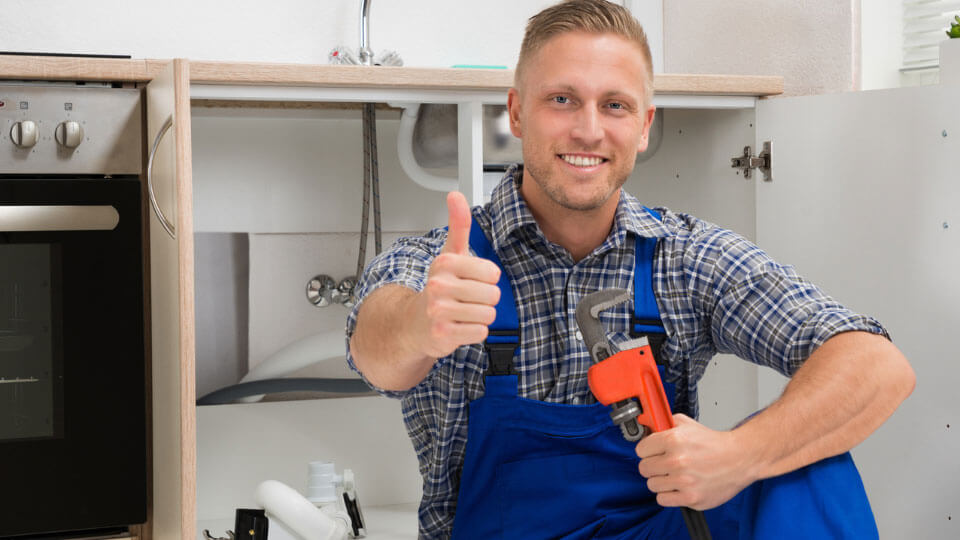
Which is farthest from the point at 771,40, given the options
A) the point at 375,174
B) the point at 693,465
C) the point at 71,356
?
the point at 71,356

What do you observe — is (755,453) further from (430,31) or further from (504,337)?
(430,31)

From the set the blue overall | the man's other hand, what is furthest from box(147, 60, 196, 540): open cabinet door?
the man's other hand

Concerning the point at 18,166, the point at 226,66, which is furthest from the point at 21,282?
the point at 226,66

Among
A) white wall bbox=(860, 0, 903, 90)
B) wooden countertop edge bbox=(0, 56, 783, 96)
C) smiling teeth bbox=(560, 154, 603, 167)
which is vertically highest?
white wall bbox=(860, 0, 903, 90)

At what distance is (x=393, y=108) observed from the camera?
2.07 meters

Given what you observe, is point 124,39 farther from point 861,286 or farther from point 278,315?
point 861,286

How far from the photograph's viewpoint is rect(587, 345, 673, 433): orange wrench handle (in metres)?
1.04

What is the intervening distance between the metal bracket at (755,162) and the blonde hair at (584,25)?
0.52m

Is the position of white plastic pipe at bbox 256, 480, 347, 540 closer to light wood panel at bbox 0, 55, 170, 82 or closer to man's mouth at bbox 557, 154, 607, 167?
light wood panel at bbox 0, 55, 170, 82

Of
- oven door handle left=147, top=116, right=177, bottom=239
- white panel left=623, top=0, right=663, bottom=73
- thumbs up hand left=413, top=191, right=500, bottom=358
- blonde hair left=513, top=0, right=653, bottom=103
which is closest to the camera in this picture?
thumbs up hand left=413, top=191, right=500, bottom=358

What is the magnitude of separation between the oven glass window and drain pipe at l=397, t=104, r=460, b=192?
0.69m

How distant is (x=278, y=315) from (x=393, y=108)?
0.49 meters

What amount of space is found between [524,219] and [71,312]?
0.72m

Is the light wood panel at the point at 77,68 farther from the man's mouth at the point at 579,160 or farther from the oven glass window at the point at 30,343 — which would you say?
the man's mouth at the point at 579,160
